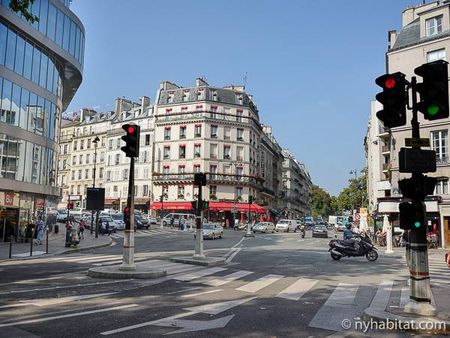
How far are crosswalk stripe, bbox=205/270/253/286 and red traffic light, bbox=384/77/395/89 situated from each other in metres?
6.31

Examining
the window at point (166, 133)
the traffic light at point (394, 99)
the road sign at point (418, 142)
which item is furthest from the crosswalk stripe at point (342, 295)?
the window at point (166, 133)

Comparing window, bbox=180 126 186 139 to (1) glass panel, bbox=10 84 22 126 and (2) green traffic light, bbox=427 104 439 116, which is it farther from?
(2) green traffic light, bbox=427 104 439 116

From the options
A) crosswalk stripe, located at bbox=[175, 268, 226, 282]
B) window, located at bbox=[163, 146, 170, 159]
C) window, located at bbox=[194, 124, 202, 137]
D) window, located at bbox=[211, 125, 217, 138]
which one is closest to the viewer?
crosswalk stripe, located at bbox=[175, 268, 226, 282]

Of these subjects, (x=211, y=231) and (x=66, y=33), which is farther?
(x=211, y=231)

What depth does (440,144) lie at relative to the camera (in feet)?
104

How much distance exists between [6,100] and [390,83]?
2457 centimetres

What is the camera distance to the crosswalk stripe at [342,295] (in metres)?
8.79

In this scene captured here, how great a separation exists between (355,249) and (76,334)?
15.1 metres

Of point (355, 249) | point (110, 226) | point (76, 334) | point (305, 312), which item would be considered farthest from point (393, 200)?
point (76, 334)

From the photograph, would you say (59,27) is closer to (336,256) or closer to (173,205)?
(336,256)

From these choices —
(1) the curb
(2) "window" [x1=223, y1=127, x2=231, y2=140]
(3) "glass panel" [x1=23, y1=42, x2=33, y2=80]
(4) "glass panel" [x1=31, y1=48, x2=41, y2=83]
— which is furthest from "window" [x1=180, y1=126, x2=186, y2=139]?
(1) the curb

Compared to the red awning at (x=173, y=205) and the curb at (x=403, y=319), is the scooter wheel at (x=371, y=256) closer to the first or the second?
the curb at (x=403, y=319)

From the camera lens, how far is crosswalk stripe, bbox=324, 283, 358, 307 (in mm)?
8789

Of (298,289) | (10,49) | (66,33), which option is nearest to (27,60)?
(10,49)
